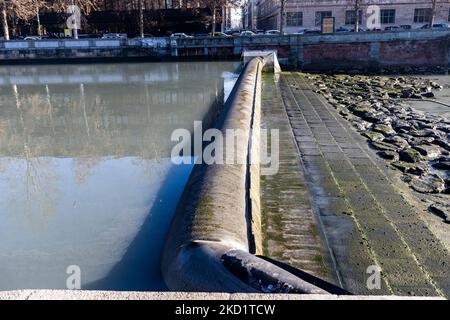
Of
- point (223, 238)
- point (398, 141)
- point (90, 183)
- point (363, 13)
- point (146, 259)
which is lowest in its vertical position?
point (146, 259)

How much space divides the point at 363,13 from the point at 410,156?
123ft

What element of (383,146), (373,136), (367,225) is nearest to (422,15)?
(373,136)

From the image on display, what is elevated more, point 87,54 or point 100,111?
point 87,54

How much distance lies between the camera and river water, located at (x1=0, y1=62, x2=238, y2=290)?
5.04m

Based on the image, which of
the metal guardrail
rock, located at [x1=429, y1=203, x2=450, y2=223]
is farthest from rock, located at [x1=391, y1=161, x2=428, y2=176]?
the metal guardrail

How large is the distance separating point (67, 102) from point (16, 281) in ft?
44.6

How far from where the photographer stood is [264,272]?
3.33 meters

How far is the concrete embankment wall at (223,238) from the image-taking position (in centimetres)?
335

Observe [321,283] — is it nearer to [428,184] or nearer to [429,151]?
[428,184]

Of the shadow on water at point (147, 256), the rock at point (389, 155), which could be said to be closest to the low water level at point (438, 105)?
the rock at point (389, 155)

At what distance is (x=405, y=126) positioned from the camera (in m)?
11.5

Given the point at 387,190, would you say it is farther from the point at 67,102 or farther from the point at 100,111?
the point at 67,102

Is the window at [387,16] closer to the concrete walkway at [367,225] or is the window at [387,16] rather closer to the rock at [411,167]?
the concrete walkway at [367,225]

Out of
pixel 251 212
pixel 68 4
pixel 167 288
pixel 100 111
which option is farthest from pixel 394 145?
pixel 68 4
